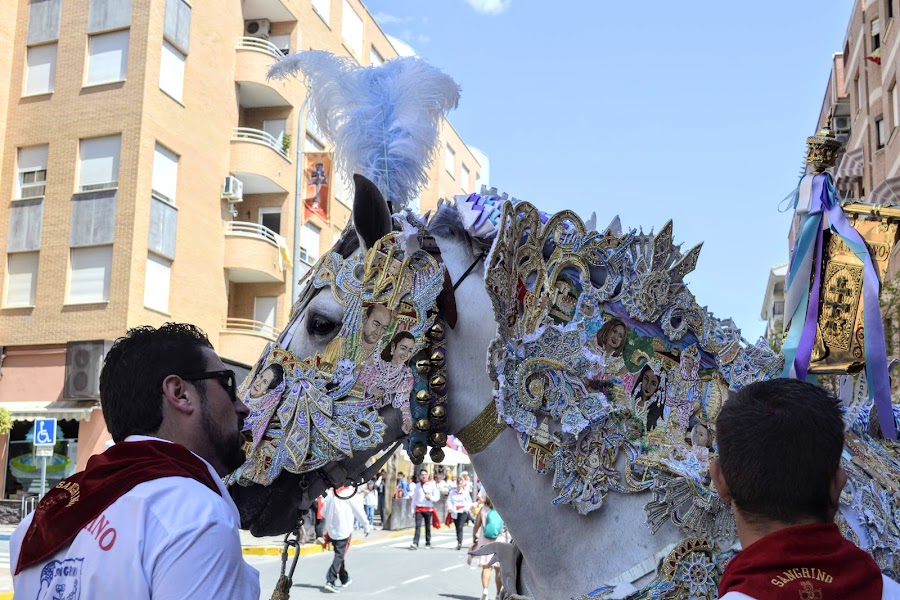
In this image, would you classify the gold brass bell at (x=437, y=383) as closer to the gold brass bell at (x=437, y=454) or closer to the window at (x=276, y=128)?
the gold brass bell at (x=437, y=454)

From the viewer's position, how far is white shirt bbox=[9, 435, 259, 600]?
1877 mm

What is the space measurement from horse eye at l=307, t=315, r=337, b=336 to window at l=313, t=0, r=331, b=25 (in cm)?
3225

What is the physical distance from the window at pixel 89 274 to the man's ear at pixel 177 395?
24.6 meters

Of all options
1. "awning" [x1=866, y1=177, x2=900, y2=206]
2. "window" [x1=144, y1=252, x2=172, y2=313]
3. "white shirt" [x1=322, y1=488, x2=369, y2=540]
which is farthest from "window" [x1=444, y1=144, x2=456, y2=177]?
"awning" [x1=866, y1=177, x2=900, y2=206]


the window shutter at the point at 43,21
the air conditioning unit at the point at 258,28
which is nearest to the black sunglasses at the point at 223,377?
the window shutter at the point at 43,21

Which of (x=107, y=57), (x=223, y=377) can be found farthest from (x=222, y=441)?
(x=107, y=57)

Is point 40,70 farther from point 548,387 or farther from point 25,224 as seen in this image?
point 548,387

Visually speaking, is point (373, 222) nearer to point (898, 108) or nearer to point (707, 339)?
point (707, 339)

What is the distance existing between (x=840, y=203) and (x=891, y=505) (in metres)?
1.55

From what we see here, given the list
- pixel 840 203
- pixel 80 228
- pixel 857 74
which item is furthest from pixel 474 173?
pixel 840 203

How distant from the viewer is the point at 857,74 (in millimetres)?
31578

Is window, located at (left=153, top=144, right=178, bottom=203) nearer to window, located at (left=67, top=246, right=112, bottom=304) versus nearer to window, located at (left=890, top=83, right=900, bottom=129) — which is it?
window, located at (left=67, top=246, right=112, bottom=304)

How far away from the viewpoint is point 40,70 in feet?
88.8

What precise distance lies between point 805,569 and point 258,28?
32996 millimetres
